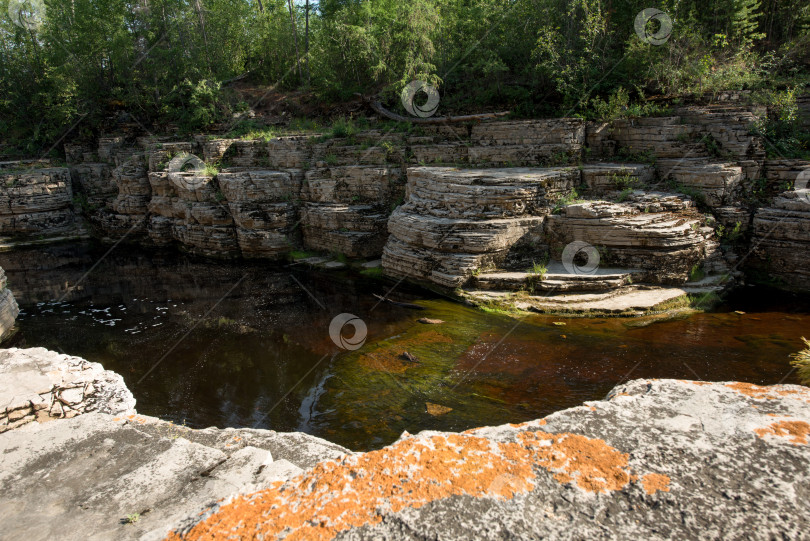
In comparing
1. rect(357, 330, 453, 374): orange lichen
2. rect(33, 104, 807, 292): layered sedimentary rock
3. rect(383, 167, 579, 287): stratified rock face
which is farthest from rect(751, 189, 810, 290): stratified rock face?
rect(357, 330, 453, 374): orange lichen

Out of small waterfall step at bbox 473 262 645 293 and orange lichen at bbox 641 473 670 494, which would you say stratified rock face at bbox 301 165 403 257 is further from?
orange lichen at bbox 641 473 670 494

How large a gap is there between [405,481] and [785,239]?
45.9 ft

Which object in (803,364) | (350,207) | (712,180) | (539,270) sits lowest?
(803,364)

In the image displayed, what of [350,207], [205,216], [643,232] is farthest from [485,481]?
[205,216]

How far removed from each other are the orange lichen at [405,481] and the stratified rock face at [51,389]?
4.29 m

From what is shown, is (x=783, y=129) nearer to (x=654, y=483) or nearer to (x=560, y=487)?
(x=654, y=483)

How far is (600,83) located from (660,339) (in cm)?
1074

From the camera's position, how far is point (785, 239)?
12.9 meters

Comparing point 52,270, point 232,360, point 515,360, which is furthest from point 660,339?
point 52,270

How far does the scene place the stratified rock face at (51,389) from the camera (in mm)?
6145

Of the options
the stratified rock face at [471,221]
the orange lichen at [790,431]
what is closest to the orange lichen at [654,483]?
the orange lichen at [790,431]

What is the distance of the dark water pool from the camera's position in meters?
8.65

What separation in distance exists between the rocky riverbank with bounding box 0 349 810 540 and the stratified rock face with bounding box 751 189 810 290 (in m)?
10.2

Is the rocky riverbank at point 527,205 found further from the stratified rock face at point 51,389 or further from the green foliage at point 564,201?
the stratified rock face at point 51,389
